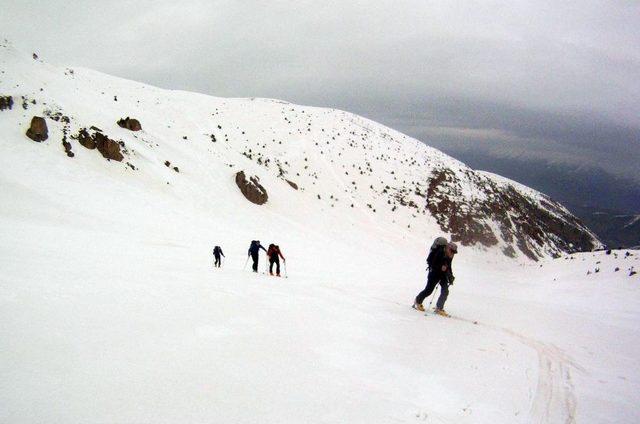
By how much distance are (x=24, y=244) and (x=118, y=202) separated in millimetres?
11686

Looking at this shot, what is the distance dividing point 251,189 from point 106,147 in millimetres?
11451

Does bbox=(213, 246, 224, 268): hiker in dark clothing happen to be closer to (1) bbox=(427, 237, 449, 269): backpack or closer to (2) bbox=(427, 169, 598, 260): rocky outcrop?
(1) bbox=(427, 237, 449, 269): backpack

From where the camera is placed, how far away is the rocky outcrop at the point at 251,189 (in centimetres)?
3133

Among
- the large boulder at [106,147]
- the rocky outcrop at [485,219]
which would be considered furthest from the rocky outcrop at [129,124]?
the rocky outcrop at [485,219]

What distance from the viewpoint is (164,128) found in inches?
1471

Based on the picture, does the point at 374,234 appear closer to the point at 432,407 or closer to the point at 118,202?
the point at 118,202

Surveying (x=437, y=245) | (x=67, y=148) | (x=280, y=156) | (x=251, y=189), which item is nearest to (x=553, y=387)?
(x=437, y=245)

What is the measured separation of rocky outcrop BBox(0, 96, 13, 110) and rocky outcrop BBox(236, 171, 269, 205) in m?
16.4

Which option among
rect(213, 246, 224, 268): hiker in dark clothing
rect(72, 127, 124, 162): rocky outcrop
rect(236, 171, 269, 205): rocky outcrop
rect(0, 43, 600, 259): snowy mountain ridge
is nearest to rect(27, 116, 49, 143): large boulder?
rect(0, 43, 600, 259): snowy mountain ridge

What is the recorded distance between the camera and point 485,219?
43.4 meters

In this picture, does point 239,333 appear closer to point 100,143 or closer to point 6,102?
point 100,143

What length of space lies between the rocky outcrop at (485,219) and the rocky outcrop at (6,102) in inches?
1568

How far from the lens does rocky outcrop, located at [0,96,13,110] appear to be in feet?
77.4

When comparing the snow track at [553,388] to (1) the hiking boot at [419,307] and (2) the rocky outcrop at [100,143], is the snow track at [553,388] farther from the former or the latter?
(2) the rocky outcrop at [100,143]
